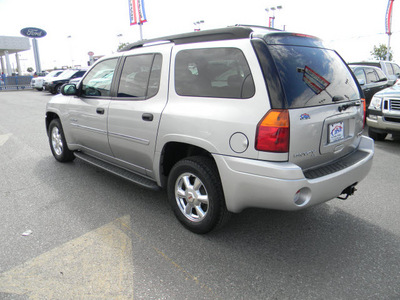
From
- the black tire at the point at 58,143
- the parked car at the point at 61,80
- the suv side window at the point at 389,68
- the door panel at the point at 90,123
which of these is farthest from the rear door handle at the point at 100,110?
the parked car at the point at 61,80

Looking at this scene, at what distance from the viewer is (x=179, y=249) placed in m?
2.87

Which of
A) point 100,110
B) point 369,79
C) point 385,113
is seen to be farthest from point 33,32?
point 385,113

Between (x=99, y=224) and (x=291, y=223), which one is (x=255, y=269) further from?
(x=99, y=224)

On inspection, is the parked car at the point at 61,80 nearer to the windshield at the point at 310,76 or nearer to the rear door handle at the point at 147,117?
the rear door handle at the point at 147,117

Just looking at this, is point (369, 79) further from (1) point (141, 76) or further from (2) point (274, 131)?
(2) point (274, 131)

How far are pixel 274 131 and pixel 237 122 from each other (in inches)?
12.0

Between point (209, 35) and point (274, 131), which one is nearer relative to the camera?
point (274, 131)

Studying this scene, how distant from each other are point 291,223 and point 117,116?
2270mm

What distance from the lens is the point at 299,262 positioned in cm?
269

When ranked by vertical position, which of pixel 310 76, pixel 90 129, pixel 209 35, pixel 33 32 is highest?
pixel 33 32

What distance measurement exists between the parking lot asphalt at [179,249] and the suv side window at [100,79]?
4.18 feet

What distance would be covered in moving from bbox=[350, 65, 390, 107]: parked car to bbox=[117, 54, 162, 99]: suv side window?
7737mm

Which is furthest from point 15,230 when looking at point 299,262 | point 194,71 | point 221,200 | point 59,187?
point 299,262

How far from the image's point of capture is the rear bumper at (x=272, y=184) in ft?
8.05
